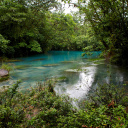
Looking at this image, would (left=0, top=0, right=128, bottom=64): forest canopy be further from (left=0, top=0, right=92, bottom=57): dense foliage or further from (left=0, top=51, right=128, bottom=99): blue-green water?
(left=0, top=51, right=128, bottom=99): blue-green water

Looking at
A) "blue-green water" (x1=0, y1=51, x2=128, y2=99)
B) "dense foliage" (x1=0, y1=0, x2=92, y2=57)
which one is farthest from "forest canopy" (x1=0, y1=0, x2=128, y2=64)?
"blue-green water" (x1=0, y1=51, x2=128, y2=99)

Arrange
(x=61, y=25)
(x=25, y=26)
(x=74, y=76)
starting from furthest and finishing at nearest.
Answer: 1. (x=61, y=25)
2. (x=25, y=26)
3. (x=74, y=76)

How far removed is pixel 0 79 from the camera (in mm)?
8242

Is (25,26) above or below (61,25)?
below

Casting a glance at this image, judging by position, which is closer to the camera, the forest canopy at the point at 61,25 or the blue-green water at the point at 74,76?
the blue-green water at the point at 74,76

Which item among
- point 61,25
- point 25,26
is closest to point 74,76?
point 25,26

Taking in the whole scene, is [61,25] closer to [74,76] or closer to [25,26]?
[25,26]

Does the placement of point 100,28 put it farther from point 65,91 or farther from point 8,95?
point 8,95

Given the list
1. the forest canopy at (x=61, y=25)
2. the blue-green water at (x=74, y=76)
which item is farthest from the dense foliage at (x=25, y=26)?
the blue-green water at (x=74, y=76)

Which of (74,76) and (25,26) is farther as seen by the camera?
(25,26)

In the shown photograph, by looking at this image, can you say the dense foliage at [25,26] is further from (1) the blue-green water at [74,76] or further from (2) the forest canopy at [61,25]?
(1) the blue-green water at [74,76]

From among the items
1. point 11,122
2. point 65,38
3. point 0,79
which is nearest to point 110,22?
point 11,122

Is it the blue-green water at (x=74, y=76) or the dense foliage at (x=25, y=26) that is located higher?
the dense foliage at (x=25, y=26)

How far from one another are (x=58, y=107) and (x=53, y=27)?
82.5ft
